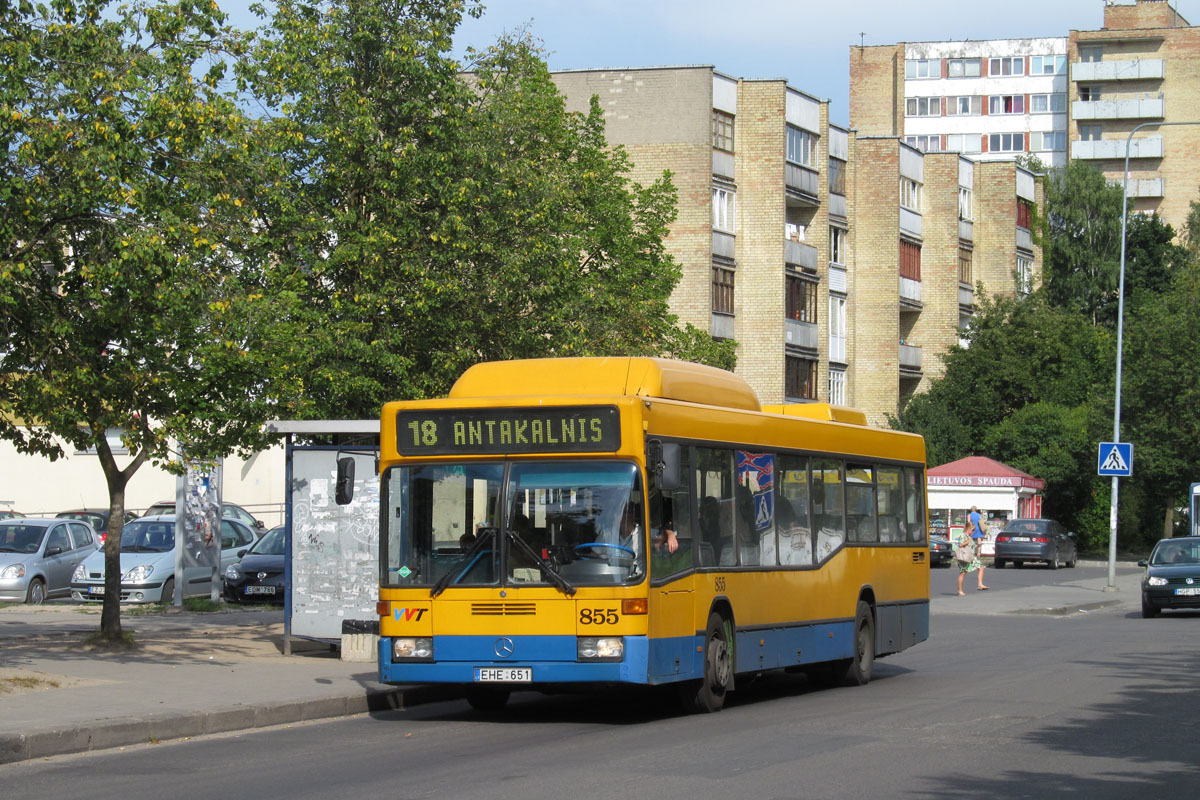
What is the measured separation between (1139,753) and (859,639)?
647 cm

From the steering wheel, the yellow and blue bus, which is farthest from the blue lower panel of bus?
the steering wheel

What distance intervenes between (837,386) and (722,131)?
14.6 m

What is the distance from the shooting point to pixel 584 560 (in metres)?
12.8

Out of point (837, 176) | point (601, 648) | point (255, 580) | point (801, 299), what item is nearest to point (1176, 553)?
point (255, 580)

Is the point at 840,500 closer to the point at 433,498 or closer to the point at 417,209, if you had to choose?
the point at 433,498

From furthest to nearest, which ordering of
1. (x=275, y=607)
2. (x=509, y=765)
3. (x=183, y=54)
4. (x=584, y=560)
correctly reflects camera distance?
(x=275, y=607) → (x=183, y=54) → (x=584, y=560) → (x=509, y=765)

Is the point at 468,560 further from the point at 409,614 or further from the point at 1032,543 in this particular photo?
the point at 1032,543

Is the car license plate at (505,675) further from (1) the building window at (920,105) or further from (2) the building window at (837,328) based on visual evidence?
(1) the building window at (920,105)

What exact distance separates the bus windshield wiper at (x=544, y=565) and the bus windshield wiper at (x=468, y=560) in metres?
0.20

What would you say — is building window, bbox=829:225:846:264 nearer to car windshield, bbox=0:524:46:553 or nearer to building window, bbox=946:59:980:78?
car windshield, bbox=0:524:46:553

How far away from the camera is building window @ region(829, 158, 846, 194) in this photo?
6812 centimetres

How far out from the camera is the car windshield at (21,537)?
2778 centimetres

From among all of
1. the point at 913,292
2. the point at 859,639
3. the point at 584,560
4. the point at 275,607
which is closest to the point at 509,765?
the point at 584,560

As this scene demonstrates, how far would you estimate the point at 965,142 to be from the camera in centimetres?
11375
